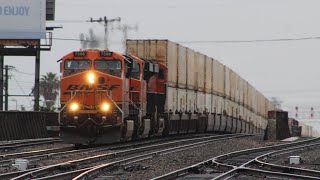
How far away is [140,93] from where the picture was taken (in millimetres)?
21734

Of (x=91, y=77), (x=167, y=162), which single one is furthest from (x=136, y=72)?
(x=167, y=162)

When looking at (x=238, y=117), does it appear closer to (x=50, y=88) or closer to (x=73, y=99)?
(x=73, y=99)

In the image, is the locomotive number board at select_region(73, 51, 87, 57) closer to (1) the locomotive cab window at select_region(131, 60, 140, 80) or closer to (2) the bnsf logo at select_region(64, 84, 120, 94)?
(2) the bnsf logo at select_region(64, 84, 120, 94)

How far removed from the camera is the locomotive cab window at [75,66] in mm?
20344

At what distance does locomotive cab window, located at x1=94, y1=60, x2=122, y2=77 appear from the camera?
794 inches

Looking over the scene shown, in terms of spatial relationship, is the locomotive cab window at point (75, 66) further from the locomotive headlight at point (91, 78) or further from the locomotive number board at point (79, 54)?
the locomotive headlight at point (91, 78)

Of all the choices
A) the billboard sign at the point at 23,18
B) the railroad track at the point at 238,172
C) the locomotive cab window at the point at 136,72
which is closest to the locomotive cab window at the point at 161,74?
the locomotive cab window at the point at 136,72

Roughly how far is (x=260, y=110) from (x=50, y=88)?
127 feet

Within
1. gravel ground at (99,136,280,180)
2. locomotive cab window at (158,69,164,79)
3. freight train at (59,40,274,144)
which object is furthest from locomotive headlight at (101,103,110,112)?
locomotive cab window at (158,69,164,79)

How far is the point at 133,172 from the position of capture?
490 inches

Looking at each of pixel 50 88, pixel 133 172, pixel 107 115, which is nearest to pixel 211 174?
pixel 133 172

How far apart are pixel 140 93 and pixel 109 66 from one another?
197 cm

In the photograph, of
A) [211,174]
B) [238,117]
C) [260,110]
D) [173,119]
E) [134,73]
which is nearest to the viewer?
[211,174]

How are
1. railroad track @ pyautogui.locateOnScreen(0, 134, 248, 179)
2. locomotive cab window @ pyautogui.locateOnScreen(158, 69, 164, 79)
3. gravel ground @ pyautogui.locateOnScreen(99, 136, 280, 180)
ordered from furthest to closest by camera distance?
locomotive cab window @ pyautogui.locateOnScreen(158, 69, 164, 79) → gravel ground @ pyautogui.locateOnScreen(99, 136, 280, 180) → railroad track @ pyautogui.locateOnScreen(0, 134, 248, 179)
